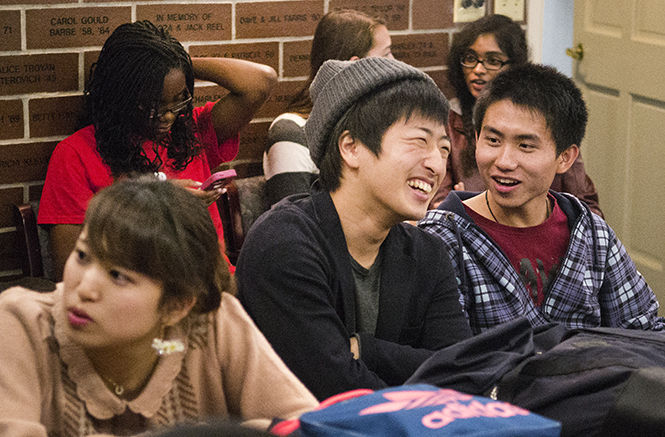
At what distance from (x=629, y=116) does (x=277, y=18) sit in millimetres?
1657

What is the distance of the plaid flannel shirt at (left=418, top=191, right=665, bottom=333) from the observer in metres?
2.05

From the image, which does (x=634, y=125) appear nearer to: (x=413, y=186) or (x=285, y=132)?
(x=285, y=132)

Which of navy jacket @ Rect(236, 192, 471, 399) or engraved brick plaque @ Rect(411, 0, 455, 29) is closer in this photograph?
navy jacket @ Rect(236, 192, 471, 399)

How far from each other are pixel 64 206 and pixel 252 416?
56.1 inches

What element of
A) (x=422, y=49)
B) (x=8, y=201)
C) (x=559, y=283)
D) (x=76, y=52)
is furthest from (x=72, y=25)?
(x=559, y=283)

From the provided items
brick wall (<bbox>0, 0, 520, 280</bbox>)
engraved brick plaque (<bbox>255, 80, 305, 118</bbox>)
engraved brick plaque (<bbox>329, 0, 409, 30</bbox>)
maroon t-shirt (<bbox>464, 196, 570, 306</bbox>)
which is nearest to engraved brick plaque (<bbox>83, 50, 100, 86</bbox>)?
brick wall (<bbox>0, 0, 520, 280</bbox>)

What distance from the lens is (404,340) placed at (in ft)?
6.09

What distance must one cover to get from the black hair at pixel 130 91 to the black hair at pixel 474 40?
3.77ft

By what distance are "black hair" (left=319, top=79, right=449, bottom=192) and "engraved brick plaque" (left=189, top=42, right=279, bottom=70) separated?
1391 millimetres

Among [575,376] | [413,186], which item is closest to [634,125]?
[413,186]

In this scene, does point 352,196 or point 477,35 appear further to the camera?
point 477,35

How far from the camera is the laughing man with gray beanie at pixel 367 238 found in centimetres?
169

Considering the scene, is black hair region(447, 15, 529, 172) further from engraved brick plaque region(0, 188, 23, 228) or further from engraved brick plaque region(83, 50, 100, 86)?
engraved brick plaque region(0, 188, 23, 228)

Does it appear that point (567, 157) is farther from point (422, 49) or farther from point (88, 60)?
point (88, 60)
